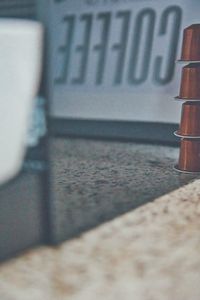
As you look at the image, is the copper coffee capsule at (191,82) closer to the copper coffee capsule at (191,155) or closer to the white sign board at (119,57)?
the copper coffee capsule at (191,155)

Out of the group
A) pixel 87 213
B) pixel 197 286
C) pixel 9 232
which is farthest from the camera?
pixel 87 213

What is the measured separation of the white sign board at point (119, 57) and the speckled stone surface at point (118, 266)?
1.15m

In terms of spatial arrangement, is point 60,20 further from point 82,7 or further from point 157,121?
point 157,121

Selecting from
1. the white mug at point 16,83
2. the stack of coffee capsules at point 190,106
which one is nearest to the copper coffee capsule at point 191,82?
the stack of coffee capsules at point 190,106

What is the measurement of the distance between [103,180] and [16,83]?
30.0 inches

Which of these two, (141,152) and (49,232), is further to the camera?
(141,152)

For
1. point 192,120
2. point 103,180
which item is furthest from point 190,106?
point 103,180

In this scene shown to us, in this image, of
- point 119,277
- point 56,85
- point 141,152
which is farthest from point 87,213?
point 56,85

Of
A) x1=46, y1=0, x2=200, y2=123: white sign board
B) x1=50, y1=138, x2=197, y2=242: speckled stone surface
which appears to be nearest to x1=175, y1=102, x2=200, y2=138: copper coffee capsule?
x1=50, y1=138, x2=197, y2=242: speckled stone surface

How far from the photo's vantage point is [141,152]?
6.66 feet

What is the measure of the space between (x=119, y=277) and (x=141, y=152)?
1.26 meters

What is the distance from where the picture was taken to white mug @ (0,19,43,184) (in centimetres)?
78

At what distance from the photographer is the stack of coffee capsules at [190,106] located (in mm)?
1539

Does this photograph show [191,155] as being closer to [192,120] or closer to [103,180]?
[192,120]
